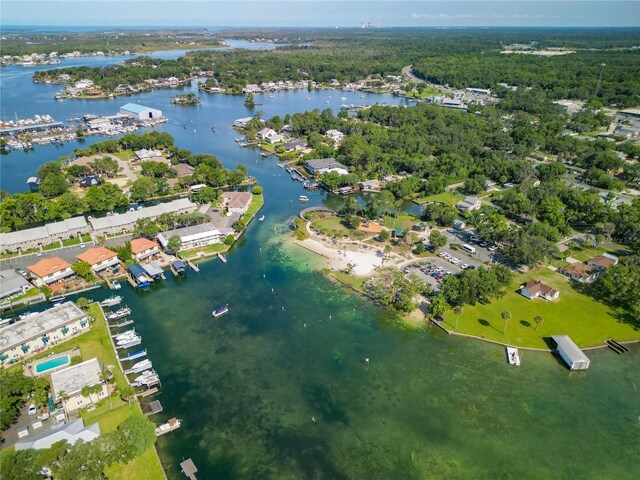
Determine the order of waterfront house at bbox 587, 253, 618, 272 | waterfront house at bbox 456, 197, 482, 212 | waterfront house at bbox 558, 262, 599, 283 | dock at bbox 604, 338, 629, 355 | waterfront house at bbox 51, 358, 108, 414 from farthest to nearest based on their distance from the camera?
waterfront house at bbox 456, 197, 482, 212 → waterfront house at bbox 587, 253, 618, 272 → waterfront house at bbox 558, 262, 599, 283 → dock at bbox 604, 338, 629, 355 → waterfront house at bbox 51, 358, 108, 414

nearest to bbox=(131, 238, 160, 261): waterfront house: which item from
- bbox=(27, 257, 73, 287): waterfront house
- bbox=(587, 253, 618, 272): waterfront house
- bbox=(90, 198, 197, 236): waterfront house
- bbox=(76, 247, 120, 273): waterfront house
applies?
bbox=(76, 247, 120, 273): waterfront house

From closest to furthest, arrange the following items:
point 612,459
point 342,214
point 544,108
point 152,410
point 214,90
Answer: point 612,459
point 152,410
point 342,214
point 544,108
point 214,90

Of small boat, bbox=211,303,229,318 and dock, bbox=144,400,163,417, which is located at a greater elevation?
dock, bbox=144,400,163,417

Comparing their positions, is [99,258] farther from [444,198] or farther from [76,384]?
[444,198]

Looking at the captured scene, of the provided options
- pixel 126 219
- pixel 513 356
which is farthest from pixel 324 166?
pixel 513 356

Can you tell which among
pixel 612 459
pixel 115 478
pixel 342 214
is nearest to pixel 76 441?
pixel 115 478

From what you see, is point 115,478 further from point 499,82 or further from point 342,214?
point 499,82

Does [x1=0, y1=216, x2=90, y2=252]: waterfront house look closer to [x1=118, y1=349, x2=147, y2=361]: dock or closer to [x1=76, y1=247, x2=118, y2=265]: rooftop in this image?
[x1=76, y1=247, x2=118, y2=265]: rooftop

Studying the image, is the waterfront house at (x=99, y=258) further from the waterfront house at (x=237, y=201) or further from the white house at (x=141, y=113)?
the white house at (x=141, y=113)
